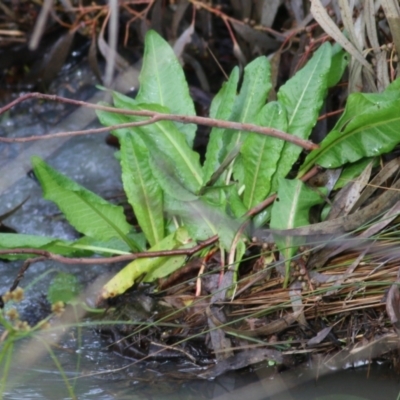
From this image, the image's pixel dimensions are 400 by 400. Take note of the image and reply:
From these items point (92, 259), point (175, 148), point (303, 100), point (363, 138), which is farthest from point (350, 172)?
point (92, 259)

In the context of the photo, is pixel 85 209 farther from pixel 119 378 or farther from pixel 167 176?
pixel 119 378

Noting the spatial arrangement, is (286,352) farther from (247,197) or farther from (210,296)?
(247,197)

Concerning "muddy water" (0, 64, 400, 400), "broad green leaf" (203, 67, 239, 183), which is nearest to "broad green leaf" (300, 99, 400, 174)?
"broad green leaf" (203, 67, 239, 183)

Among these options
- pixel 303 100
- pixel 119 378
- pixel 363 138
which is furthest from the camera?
pixel 303 100

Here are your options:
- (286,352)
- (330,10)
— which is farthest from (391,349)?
(330,10)

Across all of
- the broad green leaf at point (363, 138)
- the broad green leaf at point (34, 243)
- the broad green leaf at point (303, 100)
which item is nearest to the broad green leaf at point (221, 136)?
the broad green leaf at point (303, 100)

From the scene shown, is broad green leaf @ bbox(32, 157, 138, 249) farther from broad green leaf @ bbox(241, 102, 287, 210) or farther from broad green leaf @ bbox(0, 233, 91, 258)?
broad green leaf @ bbox(241, 102, 287, 210)
